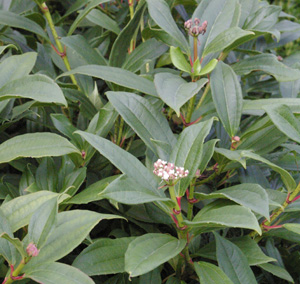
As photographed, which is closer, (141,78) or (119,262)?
(119,262)

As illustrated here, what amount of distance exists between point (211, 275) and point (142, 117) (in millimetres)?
345

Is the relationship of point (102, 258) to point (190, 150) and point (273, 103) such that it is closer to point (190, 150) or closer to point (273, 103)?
point (190, 150)

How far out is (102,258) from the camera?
2.55 ft

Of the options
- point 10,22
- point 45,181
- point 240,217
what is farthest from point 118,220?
point 10,22

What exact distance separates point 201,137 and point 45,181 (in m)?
0.37

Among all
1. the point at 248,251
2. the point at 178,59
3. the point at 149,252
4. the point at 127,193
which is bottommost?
the point at 248,251

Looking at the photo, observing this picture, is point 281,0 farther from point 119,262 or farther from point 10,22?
point 119,262

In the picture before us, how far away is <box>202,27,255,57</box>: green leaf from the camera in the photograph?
89cm

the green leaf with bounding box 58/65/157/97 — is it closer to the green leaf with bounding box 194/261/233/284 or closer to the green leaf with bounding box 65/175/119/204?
the green leaf with bounding box 65/175/119/204

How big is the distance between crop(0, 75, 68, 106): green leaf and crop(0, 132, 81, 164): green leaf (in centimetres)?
8

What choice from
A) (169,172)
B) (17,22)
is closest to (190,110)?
(169,172)

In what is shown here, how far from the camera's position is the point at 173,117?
49.1 inches

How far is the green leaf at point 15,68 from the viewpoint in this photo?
0.97 meters

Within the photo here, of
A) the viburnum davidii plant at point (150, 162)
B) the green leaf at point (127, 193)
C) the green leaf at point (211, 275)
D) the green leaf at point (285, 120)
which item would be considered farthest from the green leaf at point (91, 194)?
the green leaf at point (285, 120)
